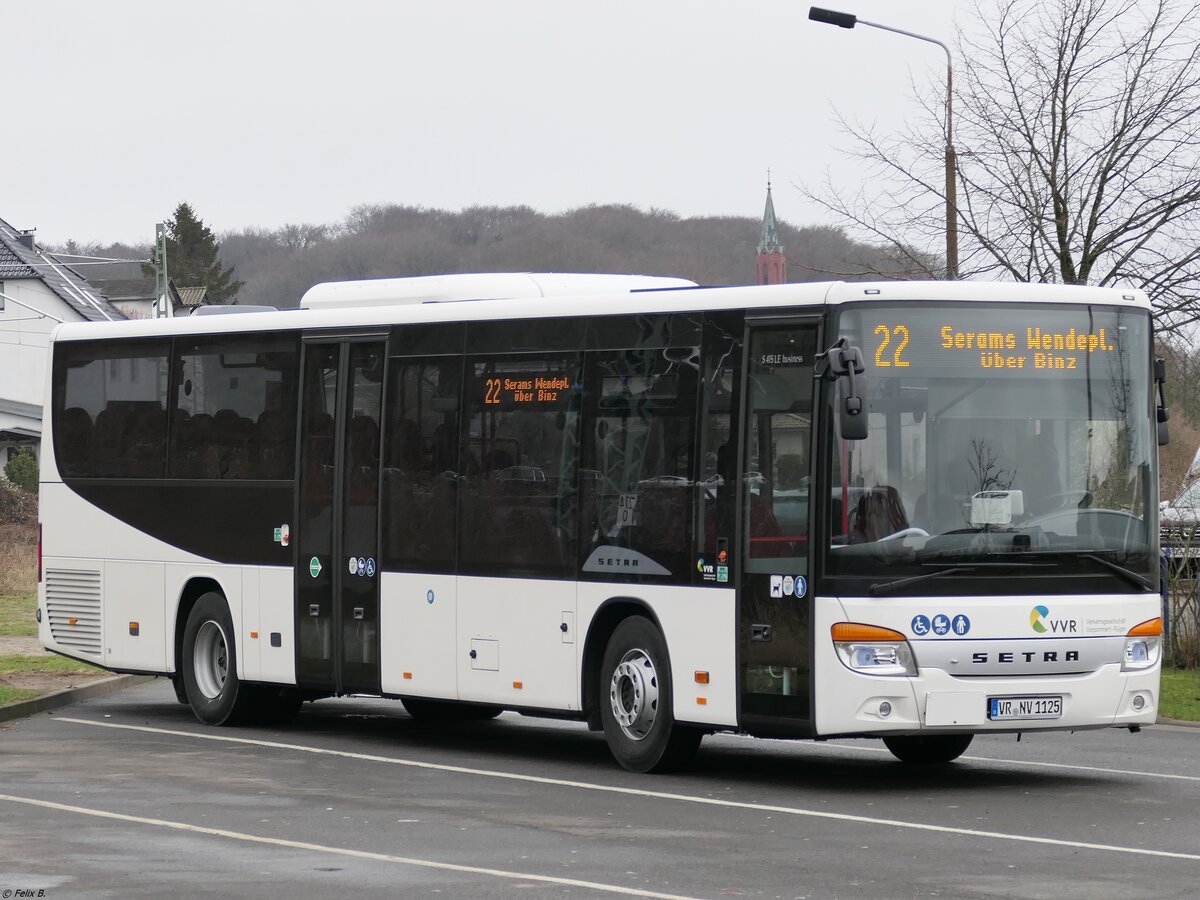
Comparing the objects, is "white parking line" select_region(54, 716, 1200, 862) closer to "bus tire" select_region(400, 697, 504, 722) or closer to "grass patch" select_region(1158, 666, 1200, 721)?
"bus tire" select_region(400, 697, 504, 722)

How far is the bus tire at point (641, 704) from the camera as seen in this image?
13.7m

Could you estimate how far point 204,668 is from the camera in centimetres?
1802

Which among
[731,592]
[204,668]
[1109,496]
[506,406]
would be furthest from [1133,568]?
[204,668]

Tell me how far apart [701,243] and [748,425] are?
8774 cm

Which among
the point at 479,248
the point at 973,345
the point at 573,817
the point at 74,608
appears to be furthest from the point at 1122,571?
the point at 479,248

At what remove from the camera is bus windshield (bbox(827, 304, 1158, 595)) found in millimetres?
12633

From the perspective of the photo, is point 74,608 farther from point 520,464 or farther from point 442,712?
point 520,464

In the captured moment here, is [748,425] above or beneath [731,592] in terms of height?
above

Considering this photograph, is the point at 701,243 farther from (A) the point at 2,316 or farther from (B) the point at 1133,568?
(B) the point at 1133,568

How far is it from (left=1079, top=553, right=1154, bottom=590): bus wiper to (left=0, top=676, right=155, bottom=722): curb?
9699 millimetres

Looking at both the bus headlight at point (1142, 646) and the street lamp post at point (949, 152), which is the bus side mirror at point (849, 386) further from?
the street lamp post at point (949, 152)

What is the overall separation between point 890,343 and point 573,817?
11.2ft

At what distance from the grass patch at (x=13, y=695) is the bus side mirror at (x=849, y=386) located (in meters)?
9.17

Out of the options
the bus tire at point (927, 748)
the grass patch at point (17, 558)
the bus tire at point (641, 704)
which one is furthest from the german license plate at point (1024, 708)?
the grass patch at point (17, 558)
